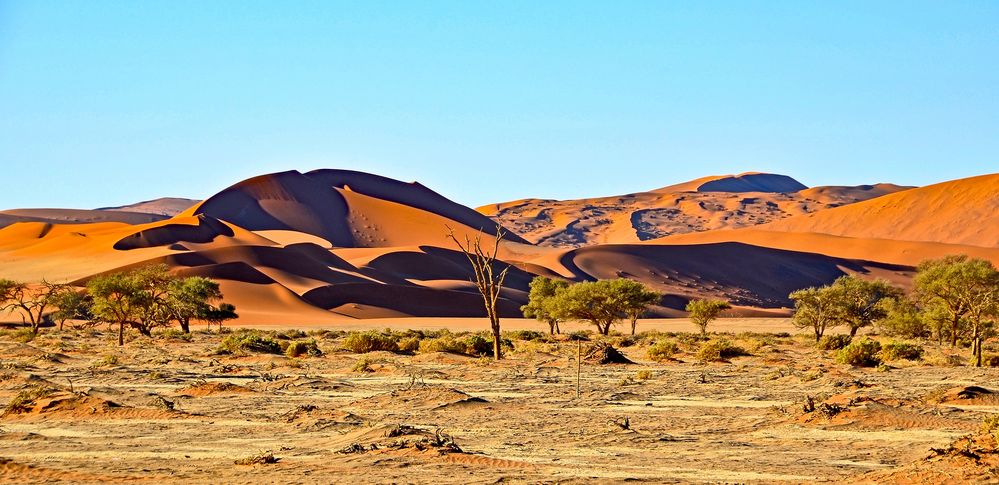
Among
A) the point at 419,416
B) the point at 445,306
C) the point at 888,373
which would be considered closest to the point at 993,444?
the point at 419,416

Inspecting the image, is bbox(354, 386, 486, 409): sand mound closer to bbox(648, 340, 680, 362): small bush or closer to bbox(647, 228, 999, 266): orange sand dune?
bbox(648, 340, 680, 362): small bush

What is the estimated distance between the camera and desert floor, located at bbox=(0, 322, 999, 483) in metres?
12.4

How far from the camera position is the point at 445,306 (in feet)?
312

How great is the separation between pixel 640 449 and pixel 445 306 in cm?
8080

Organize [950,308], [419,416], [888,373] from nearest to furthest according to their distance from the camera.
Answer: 1. [419,416]
2. [888,373]
3. [950,308]

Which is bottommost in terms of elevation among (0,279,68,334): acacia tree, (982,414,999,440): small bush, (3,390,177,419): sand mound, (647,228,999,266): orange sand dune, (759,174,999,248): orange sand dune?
(3,390,177,419): sand mound

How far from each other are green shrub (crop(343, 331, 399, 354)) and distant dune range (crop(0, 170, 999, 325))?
39838 mm

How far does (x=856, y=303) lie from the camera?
5403 centimetres

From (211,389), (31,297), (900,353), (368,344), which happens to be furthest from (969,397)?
(31,297)

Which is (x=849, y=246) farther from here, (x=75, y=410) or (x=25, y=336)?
(x=75, y=410)

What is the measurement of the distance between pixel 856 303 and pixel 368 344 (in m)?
27.0

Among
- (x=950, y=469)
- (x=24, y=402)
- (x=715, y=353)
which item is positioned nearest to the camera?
(x=950, y=469)

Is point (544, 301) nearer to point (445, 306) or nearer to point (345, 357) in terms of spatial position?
point (345, 357)

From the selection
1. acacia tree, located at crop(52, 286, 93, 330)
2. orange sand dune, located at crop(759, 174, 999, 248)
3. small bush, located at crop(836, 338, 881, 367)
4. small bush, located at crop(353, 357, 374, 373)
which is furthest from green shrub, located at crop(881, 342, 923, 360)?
orange sand dune, located at crop(759, 174, 999, 248)
